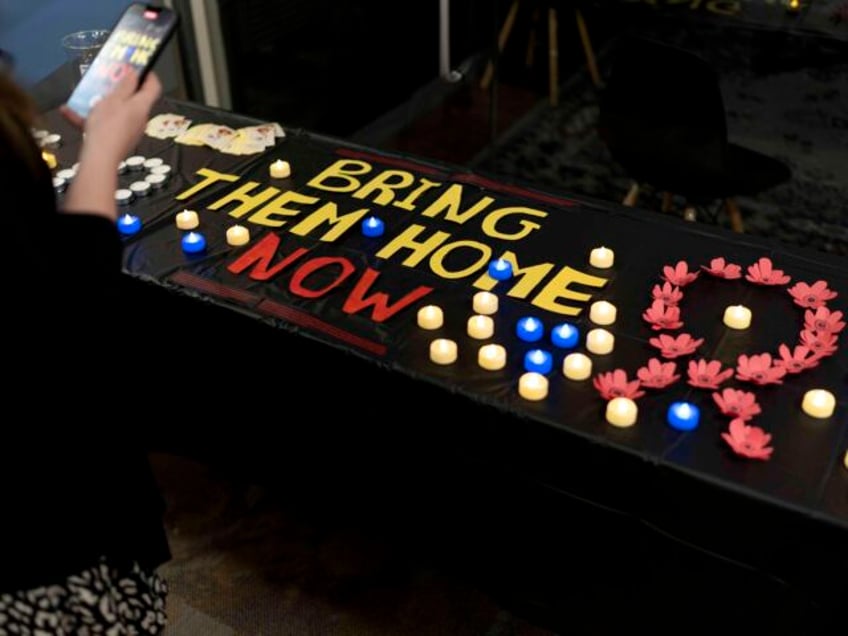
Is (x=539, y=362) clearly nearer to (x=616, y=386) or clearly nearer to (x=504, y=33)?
(x=616, y=386)

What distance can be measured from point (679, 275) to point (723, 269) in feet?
0.29

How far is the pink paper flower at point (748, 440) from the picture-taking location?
4.23 ft

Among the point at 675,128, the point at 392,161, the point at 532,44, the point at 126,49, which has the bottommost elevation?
the point at 532,44

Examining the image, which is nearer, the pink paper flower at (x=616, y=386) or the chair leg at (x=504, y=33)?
the pink paper flower at (x=616, y=386)

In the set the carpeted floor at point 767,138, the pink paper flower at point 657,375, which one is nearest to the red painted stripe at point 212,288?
the pink paper flower at point 657,375

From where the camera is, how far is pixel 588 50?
13.2ft

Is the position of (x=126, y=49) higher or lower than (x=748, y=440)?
higher

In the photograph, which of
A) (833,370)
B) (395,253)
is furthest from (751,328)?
(395,253)

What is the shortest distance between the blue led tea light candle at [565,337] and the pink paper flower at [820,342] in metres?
0.38

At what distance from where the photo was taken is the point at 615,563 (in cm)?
145

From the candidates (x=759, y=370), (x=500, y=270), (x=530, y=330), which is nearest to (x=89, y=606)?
(x=530, y=330)

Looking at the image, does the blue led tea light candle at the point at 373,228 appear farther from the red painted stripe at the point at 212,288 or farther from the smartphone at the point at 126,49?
the smartphone at the point at 126,49

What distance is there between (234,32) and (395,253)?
1.69 meters

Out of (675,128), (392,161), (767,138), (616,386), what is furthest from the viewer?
(767,138)
